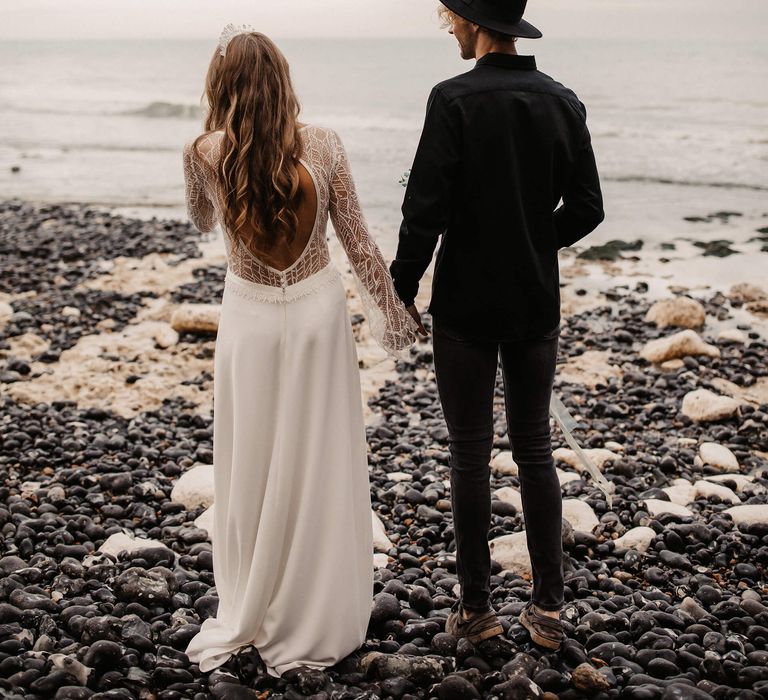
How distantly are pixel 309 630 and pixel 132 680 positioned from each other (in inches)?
28.0

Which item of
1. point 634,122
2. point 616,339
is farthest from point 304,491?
point 634,122

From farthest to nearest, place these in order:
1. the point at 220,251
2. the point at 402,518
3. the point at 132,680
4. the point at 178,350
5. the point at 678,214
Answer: the point at 678,214 → the point at 220,251 → the point at 178,350 → the point at 402,518 → the point at 132,680

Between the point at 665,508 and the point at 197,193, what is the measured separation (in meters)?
3.37

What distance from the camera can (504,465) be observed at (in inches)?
231

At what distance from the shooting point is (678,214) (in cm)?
1508

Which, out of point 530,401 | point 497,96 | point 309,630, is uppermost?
point 497,96

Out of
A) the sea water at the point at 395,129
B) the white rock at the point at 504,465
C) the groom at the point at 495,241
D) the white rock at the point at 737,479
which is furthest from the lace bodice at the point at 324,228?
the sea water at the point at 395,129

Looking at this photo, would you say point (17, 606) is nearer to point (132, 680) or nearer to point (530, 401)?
point (132, 680)

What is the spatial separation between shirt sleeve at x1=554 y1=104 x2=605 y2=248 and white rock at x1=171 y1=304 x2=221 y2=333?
556 cm

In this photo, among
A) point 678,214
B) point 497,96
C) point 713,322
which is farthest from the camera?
point 678,214

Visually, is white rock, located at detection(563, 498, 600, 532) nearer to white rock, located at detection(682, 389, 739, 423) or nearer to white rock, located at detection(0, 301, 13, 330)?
white rock, located at detection(682, 389, 739, 423)

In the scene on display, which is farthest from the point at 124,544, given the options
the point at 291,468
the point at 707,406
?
the point at 707,406

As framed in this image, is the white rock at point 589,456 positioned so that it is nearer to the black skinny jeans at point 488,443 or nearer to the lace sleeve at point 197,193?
the black skinny jeans at point 488,443

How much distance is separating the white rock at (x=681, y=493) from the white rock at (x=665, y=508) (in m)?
0.11
